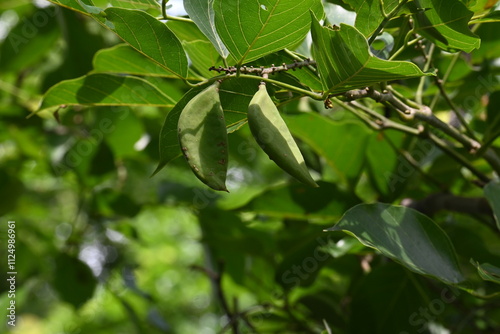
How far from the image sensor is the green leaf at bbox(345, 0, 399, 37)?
1.73ft

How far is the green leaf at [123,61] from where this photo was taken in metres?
0.75

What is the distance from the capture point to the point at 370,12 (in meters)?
0.53

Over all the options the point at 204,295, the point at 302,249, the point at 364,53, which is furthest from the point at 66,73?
the point at 204,295

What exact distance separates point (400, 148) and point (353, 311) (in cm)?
28

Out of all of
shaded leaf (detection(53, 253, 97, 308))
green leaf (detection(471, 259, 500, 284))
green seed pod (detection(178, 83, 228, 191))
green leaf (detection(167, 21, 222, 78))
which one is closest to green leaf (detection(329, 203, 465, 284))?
green leaf (detection(471, 259, 500, 284))

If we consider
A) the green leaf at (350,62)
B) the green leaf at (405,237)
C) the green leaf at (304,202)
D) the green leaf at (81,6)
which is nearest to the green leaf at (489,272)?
the green leaf at (405,237)

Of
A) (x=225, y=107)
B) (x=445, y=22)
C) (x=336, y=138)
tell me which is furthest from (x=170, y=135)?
(x=336, y=138)

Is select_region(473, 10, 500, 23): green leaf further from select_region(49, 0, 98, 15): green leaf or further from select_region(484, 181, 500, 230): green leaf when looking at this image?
select_region(49, 0, 98, 15): green leaf

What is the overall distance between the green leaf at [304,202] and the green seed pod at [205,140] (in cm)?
44

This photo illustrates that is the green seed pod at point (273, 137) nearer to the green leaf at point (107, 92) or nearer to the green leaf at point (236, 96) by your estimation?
the green leaf at point (236, 96)

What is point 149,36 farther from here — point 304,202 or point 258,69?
point 304,202

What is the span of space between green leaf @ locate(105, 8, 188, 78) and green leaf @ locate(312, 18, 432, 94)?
15cm

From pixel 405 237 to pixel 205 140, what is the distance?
26 cm

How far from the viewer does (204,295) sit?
3.85 metres
